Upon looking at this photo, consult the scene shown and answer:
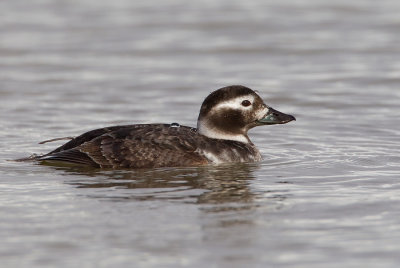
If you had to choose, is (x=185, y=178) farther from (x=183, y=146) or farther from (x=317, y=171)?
(x=317, y=171)

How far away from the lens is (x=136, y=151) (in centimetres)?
1075

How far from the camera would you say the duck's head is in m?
11.3

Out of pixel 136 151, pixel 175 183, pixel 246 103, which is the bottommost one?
pixel 175 183

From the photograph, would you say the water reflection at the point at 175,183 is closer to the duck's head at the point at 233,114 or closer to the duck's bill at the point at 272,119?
the duck's head at the point at 233,114

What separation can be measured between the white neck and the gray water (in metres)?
0.47

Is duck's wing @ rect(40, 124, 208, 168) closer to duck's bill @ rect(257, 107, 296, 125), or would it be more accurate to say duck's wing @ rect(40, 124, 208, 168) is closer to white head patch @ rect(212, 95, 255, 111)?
white head patch @ rect(212, 95, 255, 111)

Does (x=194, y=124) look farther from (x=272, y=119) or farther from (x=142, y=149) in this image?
(x=142, y=149)

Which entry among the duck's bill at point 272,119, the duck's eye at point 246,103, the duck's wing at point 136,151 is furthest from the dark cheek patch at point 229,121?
the duck's wing at point 136,151

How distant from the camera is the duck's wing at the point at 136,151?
422 inches

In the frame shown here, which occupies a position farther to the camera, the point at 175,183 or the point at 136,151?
the point at 136,151

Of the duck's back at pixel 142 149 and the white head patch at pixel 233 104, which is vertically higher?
the white head patch at pixel 233 104

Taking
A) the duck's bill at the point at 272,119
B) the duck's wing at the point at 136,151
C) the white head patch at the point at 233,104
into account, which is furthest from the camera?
the duck's bill at the point at 272,119

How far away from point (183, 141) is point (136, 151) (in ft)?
1.85

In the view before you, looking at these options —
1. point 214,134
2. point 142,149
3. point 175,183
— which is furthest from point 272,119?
point 175,183
